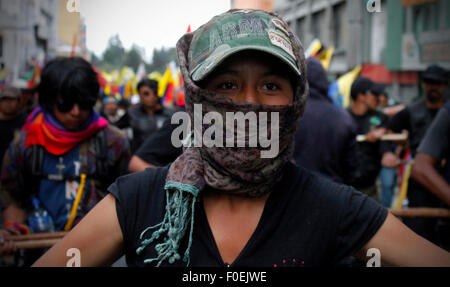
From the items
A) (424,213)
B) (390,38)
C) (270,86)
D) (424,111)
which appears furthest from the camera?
(390,38)

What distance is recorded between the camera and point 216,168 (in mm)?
1596

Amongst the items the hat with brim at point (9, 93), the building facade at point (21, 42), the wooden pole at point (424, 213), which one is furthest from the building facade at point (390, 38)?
the wooden pole at point (424, 213)

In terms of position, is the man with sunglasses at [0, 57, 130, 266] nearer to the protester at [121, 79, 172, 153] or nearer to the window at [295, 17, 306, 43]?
the protester at [121, 79, 172, 153]

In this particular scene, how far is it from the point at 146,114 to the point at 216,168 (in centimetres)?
592

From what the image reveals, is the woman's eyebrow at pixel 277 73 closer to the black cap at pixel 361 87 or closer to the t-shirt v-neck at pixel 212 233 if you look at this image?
the t-shirt v-neck at pixel 212 233

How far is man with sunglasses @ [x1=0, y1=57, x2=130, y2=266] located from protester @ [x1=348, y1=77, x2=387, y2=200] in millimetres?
3670

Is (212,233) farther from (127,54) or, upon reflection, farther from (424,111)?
(424,111)

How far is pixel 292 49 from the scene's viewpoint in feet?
5.34

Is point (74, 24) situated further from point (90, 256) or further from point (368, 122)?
point (368, 122)

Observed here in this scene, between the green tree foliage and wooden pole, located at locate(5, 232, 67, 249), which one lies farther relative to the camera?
wooden pole, located at locate(5, 232, 67, 249)

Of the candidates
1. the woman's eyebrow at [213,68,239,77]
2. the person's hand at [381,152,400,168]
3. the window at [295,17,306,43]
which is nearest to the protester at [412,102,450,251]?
the woman's eyebrow at [213,68,239,77]

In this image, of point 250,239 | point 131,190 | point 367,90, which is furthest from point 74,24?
point 367,90

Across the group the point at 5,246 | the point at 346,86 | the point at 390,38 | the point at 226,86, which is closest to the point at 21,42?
the point at 390,38

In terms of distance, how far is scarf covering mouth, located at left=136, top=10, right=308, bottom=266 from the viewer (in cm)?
153
